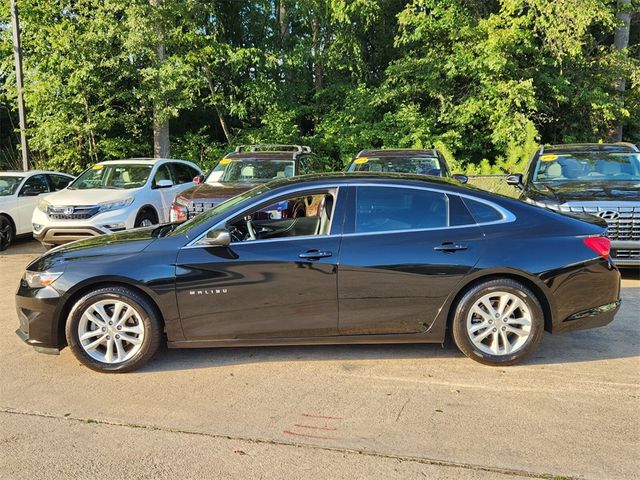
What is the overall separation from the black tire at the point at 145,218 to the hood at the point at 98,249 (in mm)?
4924

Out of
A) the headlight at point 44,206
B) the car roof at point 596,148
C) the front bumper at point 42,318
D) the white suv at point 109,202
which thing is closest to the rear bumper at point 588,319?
the front bumper at point 42,318

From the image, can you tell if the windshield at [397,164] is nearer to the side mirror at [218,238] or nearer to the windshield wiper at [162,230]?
the windshield wiper at [162,230]

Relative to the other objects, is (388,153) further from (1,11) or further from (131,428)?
(1,11)

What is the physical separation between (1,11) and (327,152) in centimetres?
1044

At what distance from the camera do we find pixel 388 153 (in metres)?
9.75

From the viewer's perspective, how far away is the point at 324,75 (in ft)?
63.9

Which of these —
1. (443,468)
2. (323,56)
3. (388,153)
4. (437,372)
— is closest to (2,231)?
(388,153)

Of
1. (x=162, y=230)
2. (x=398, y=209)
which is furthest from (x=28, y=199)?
(x=398, y=209)

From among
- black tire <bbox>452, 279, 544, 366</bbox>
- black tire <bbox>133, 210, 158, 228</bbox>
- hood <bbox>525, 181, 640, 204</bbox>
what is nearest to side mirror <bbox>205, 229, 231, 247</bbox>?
black tire <bbox>452, 279, 544, 366</bbox>

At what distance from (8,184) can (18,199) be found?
1.66 feet

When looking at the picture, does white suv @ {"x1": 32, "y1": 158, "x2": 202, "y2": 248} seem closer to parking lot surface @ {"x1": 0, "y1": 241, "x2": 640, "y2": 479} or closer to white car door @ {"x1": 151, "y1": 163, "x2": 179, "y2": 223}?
white car door @ {"x1": 151, "y1": 163, "x2": 179, "y2": 223}

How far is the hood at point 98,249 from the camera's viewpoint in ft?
14.4

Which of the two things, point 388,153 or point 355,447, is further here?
point 388,153

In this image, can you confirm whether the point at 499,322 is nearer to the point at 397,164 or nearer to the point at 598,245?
the point at 598,245
